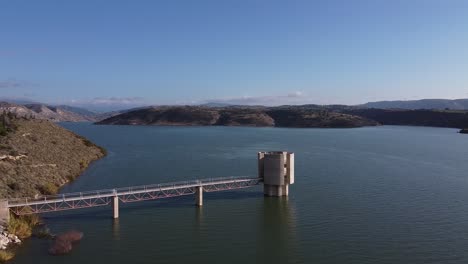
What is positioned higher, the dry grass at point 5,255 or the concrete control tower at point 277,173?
the concrete control tower at point 277,173

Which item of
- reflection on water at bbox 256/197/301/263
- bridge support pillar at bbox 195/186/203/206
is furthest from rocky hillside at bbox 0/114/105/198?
reflection on water at bbox 256/197/301/263

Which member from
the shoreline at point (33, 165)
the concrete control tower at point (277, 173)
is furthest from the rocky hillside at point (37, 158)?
the concrete control tower at point (277, 173)

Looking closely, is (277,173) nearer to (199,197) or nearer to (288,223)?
(199,197)

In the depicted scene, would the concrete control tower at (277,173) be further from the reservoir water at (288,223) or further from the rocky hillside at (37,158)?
the rocky hillside at (37,158)

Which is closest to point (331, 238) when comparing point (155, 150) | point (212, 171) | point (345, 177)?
point (345, 177)

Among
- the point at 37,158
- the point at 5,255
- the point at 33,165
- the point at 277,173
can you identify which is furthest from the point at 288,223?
the point at 37,158

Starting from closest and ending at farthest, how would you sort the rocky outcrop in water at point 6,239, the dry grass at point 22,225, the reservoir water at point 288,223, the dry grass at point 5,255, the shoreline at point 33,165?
1. the dry grass at point 5,255
2. the rocky outcrop in water at point 6,239
3. the reservoir water at point 288,223
4. the dry grass at point 22,225
5. the shoreline at point 33,165

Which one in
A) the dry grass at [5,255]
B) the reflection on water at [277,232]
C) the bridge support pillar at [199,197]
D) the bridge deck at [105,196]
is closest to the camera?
the dry grass at [5,255]
